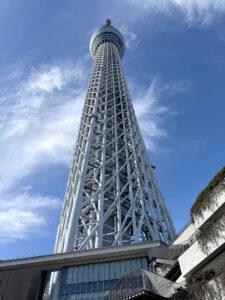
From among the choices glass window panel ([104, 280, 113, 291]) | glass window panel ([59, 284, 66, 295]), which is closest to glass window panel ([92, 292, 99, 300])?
glass window panel ([104, 280, 113, 291])

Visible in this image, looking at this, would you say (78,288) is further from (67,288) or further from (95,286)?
(95,286)

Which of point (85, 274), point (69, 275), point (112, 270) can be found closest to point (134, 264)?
point (112, 270)

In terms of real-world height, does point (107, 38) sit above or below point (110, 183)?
above

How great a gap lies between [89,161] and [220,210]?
22094mm

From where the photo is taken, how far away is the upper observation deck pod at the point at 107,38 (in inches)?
2657

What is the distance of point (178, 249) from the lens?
56.0ft

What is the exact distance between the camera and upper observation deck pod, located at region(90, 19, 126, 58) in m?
67.5

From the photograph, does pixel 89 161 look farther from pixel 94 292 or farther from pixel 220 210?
pixel 220 210

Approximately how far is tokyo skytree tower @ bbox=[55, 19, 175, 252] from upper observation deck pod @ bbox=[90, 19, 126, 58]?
65.3 ft

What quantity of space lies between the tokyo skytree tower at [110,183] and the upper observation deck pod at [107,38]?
1991 centimetres

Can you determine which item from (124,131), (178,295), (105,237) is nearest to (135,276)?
(178,295)

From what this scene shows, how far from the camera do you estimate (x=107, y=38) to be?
67312 millimetres

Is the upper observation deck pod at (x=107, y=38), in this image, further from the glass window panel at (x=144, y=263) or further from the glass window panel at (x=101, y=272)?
the glass window panel at (x=101, y=272)

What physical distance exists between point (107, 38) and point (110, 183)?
4708 cm
